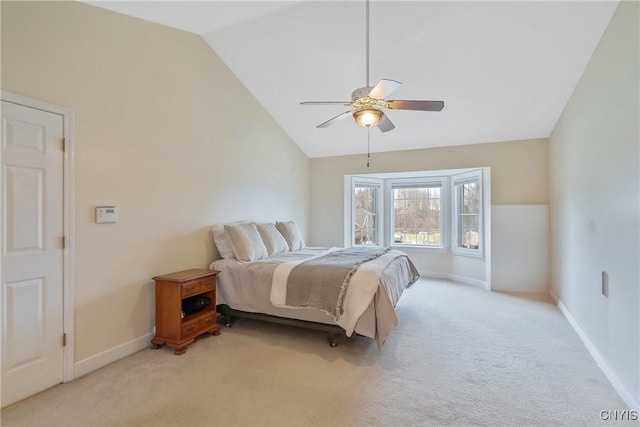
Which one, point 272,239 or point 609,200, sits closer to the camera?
point 609,200

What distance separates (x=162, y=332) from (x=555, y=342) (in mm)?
3730

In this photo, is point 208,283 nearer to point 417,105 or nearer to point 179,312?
point 179,312

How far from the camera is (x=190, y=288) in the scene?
2.79 m

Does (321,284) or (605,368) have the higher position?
(321,284)

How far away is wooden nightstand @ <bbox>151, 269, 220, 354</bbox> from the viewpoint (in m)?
2.68

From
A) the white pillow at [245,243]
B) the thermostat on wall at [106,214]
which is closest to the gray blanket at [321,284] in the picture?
the white pillow at [245,243]

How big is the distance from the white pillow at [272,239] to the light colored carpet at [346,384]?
1.03 metres

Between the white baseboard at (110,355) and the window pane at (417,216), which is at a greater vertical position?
the window pane at (417,216)

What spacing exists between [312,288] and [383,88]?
5.99ft

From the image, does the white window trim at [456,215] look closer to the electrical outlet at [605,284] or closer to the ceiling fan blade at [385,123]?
the electrical outlet at [605,284]

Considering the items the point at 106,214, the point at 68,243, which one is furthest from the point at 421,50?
the point at 68,243

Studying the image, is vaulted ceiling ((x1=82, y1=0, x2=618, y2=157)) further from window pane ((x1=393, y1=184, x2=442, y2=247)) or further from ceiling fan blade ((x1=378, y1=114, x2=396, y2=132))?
window pane ((x1=393, y1=184, x2=442, y2=247))

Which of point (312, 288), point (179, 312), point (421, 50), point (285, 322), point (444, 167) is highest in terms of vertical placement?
point (421, 50)

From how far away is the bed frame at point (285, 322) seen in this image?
9.19ft
